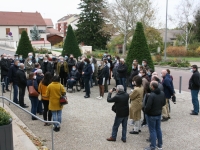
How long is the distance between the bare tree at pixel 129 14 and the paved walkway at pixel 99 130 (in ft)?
Answer: 109

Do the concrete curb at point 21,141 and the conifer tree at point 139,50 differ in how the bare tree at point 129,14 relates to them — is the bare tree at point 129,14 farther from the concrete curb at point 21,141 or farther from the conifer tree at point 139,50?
the concrete curb at point 21,141

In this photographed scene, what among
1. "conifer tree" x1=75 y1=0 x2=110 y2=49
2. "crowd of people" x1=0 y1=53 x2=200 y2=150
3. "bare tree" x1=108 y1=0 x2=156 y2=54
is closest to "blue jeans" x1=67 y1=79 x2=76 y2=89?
"crowd of people" x1=0 y1=53 x2=200 y2=150

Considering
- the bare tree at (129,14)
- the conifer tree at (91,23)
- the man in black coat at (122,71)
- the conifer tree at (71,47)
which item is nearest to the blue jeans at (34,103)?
the man in black coat at (122,71)

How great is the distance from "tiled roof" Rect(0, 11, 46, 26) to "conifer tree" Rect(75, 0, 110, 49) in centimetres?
3429

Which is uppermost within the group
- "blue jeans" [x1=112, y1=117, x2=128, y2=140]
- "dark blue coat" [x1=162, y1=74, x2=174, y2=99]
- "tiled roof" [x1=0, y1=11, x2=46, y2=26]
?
"tiled roof" [x1=0, y1=11, x2=46, y2=26]

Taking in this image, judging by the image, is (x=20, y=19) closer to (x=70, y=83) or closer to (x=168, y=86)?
(x=70, y=83)

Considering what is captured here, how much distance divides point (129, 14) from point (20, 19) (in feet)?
147

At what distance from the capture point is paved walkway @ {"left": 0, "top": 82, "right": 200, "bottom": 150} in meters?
7.06

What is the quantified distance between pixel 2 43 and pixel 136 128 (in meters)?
55.0

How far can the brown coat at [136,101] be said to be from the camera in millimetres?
7386

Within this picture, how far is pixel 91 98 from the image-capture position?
1241cm

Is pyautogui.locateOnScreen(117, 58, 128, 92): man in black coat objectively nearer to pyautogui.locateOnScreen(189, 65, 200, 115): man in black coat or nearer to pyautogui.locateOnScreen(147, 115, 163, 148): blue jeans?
pyautogui.locateOnScreen(189, 65, 200, 115): man in black coat

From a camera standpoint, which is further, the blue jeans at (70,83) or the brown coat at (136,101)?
the blue jeans at (70,83)

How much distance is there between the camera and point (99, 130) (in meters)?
8.18
